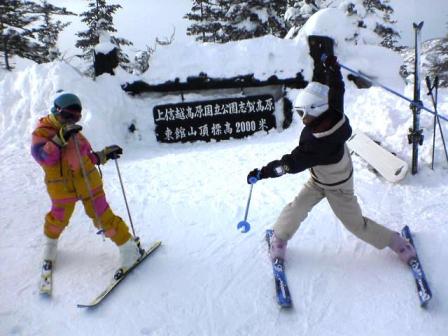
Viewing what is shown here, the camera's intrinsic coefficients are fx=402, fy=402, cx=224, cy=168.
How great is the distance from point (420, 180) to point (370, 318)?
9.63 feet

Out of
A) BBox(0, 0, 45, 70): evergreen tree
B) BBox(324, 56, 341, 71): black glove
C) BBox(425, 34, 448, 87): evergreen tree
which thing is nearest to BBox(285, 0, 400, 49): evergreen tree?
BBox(425, 34, 448, 87): evergreen tree

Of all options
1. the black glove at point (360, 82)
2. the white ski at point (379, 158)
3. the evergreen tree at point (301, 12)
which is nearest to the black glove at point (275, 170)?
the white ski at point (379, 158)

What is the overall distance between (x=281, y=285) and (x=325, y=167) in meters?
1.11

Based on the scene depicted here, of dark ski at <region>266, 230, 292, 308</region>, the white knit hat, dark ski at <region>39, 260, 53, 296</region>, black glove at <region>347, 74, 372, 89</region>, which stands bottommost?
dark ski at <region>266, 230, 292, 308</region>

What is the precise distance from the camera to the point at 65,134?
10.9ft

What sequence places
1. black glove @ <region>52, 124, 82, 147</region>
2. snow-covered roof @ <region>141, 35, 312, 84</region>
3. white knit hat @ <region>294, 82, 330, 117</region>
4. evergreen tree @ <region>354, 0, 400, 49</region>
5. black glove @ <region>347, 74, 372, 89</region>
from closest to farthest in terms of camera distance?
white knit hat @ <region>294, 82, 330, 117</region> → black glove @ <region>52, 124, 82, 147</region> → snow-covered roof @ <region>141, 35, 312, 84</region> → black glove @ <region>347, 74, 372, 89</region> → evergreen tree @ <region>354, 0, 400, 49</region>

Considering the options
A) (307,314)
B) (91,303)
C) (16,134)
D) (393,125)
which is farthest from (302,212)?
(16,134)

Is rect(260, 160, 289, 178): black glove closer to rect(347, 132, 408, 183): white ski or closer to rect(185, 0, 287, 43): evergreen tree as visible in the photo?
rect(347, 132, 408, 183): white ski

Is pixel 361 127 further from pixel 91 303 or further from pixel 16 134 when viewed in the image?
pixel 16 134

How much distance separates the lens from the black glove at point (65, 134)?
10.9 ft

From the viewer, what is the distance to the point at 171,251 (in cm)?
429

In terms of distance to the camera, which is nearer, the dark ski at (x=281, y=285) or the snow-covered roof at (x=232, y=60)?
the dark ski at (x=281, y=285)

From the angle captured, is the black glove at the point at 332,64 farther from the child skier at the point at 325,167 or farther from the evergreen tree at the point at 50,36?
the evergreen tree at the point at 50,36

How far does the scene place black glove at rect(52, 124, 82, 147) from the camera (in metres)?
3.31
